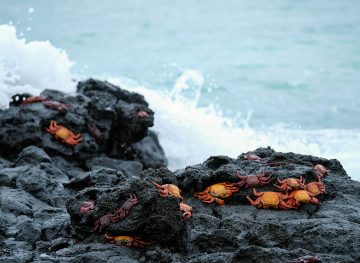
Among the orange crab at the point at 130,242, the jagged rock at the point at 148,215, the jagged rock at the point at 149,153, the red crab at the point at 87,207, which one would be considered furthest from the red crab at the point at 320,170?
the jagged rock at the point at 149,153

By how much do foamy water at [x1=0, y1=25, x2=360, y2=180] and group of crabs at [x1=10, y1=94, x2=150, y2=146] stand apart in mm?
2481

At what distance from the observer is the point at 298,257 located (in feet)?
13.4

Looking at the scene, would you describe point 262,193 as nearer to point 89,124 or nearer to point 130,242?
point 130,242

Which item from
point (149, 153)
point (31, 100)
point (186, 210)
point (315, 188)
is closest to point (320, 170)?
point (315, 188)

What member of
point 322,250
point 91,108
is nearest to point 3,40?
point 91,108

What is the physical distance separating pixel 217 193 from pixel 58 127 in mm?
6019

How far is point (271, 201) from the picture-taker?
525cm

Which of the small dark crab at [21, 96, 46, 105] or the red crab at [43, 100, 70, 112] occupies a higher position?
the small dark crab at [21, 96, 46, 105]

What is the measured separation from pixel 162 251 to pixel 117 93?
355 inches

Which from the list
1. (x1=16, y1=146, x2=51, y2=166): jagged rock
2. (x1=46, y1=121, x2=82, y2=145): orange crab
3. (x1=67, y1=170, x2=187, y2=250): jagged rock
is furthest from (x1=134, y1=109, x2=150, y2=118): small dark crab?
(x1=67, y1=170, x2=187, y2=250): jagged rock

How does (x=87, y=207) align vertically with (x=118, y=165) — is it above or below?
above

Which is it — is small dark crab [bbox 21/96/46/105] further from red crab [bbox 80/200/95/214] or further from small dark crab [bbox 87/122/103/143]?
red crab [bbox 80/200/95/214]

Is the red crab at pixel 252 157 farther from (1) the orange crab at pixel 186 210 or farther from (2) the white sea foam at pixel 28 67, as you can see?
(2) the white sea foam at pixel 28 67

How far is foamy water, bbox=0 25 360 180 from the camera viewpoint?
17828 mm
